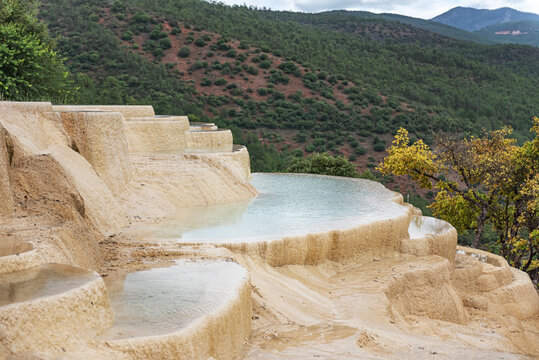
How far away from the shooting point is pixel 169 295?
278 inches

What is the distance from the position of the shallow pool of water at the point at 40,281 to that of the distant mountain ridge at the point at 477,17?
632ft

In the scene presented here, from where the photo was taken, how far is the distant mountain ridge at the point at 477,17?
608 feet

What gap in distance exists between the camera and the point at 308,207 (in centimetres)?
1384

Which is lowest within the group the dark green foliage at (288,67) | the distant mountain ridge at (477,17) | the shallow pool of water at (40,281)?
the shallow pool of water at (40,281)

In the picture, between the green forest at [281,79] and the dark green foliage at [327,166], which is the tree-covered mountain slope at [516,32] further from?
the dark green foliage at [327,166]

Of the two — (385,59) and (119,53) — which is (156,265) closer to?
(119,53)

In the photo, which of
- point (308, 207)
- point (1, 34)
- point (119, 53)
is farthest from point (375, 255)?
point (119, 53)

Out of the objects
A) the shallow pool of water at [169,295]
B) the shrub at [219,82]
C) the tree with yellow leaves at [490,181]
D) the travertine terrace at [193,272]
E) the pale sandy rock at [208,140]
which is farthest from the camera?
the shrub at [219,82]

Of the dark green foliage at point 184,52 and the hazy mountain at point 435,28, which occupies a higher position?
the hazy mountain at point 435,28

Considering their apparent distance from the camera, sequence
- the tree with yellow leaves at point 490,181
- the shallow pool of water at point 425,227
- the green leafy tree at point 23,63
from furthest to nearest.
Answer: the tree with yellow leaves at point 490,181, the green leafy tree at point 23,63, the shallow pool of water at point 425,227

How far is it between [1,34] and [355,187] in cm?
1047

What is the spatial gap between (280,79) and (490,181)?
3086 cm

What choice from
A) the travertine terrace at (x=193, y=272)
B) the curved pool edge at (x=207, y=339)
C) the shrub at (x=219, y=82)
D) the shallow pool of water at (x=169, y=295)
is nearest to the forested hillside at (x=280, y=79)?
the shrub at (x=219, y=82)

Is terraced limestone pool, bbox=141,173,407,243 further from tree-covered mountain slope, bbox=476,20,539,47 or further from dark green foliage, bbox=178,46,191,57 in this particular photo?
tree-covered mountain slope, bbox=476,20,539,47
